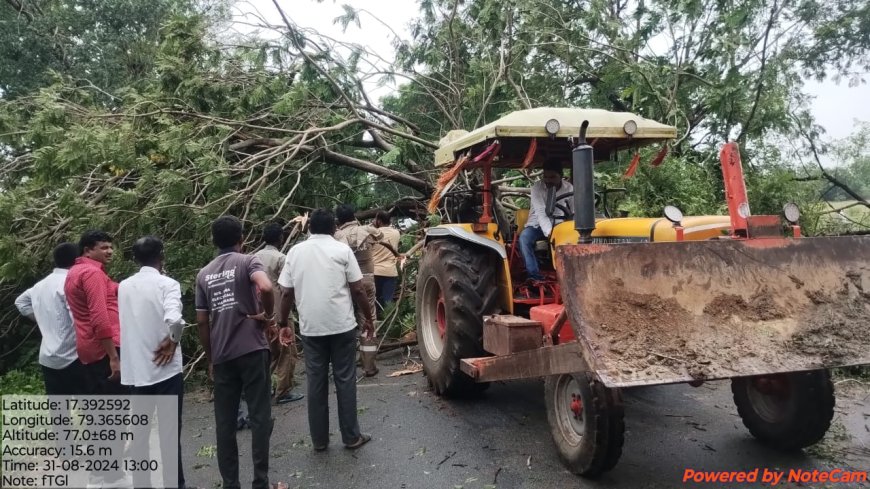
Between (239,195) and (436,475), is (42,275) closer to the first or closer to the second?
(239,195)

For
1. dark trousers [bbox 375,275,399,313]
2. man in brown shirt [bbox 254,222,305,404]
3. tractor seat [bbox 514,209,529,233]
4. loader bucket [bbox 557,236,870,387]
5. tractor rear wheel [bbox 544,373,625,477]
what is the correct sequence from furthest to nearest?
dark trousers [bbox 375,275,399,313] → tractor seat [bbox 514,209,529,233] → man in brown shirt [bbox 254,222,305,404] → tractor rear wheel [bbox 544,373,625,477] → loader bucket [bbox 557,236,870,387]

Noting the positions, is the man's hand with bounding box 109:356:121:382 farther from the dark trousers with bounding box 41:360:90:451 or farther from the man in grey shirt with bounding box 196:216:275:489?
the man in grey shirt with bounding box 196:216:275:489

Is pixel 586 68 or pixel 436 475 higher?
pixel 586 68

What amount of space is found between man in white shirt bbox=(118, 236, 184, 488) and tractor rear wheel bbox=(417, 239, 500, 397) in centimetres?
215

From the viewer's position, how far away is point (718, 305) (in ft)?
11.2

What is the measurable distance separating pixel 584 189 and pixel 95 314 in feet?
10.4

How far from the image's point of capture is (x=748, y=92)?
27.7 feet

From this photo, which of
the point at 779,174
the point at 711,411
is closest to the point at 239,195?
the point at 711,411

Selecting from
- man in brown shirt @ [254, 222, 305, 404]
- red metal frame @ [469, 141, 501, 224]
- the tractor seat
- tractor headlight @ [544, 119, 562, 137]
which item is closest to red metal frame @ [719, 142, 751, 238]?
tractor headlight @ [544, 119, 562, 137]

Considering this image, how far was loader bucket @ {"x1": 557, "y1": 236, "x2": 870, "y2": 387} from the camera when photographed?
3150mm

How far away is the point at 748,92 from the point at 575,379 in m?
6.67

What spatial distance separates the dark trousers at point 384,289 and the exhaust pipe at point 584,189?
470cm
